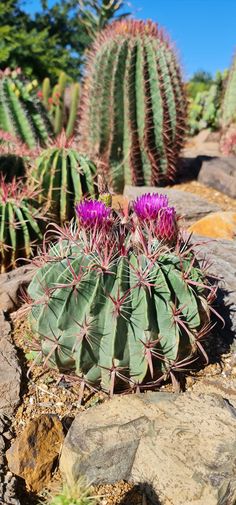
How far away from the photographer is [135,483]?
1.96 meters

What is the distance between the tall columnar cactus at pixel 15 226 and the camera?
355cm

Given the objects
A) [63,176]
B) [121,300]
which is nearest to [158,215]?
[121,300]

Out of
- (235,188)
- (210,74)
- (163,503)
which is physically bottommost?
(163,503)

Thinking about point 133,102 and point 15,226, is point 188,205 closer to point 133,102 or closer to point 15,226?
point 133,102

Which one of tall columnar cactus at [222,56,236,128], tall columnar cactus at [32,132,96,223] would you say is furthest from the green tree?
tall columnar cactus at [32,132,96,223]

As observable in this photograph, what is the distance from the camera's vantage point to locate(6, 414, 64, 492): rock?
2.00 metres

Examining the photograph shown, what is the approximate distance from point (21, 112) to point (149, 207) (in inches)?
156

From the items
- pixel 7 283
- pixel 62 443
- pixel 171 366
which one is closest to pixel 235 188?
pixel 7 283

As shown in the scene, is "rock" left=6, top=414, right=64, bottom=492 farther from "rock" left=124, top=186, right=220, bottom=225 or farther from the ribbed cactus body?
"rock" left=124, top=186, right=220, bottom=225

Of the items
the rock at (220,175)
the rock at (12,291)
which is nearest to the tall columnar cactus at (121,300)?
the rock at (12,291)

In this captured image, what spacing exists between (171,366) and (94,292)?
0.50 metres

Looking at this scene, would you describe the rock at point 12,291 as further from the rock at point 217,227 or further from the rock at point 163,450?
the rock at point 217,227

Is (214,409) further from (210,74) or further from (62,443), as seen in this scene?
(210,74)

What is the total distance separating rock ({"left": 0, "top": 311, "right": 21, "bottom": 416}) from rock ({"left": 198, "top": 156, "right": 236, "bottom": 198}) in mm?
3698
